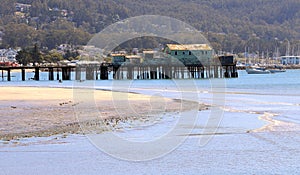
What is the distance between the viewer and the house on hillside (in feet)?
301

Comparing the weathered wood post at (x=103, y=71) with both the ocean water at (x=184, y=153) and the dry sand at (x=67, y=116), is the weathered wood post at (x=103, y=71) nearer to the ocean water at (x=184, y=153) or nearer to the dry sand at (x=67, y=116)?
the dry sand at (x=67, y=116)

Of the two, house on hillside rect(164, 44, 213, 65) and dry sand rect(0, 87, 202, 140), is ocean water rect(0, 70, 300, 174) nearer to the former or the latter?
dry sand rect(0, 87, 202, 140)

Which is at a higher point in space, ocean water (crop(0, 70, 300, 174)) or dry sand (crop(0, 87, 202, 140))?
dry sand (crop(0, 87, 202, 140))

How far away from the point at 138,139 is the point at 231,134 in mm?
3174

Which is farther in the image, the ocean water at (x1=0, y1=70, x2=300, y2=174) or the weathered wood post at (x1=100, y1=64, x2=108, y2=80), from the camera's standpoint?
the weathered wood post at (x1=100, y1=64, x2=108, y2=80)

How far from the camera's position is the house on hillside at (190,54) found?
91750 millimetres

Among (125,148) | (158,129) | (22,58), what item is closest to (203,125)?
(158,129)

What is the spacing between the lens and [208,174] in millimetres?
12867

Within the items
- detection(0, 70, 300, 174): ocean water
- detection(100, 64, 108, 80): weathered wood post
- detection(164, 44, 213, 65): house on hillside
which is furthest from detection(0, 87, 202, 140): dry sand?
detection(164, 44, 213, 65): house on hillside

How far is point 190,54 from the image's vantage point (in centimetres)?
9169

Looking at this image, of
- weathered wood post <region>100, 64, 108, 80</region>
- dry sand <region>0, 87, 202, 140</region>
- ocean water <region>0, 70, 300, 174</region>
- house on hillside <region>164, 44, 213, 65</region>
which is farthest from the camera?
house on hillside <region>164, 44, 213, 65</region>

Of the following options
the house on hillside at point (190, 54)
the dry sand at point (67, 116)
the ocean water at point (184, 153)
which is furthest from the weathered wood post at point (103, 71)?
the ocean water at point (184, 153)

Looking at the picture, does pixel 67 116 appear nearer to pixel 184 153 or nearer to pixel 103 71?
pixel 184 153

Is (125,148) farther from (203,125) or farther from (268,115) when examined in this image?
(268,115)
